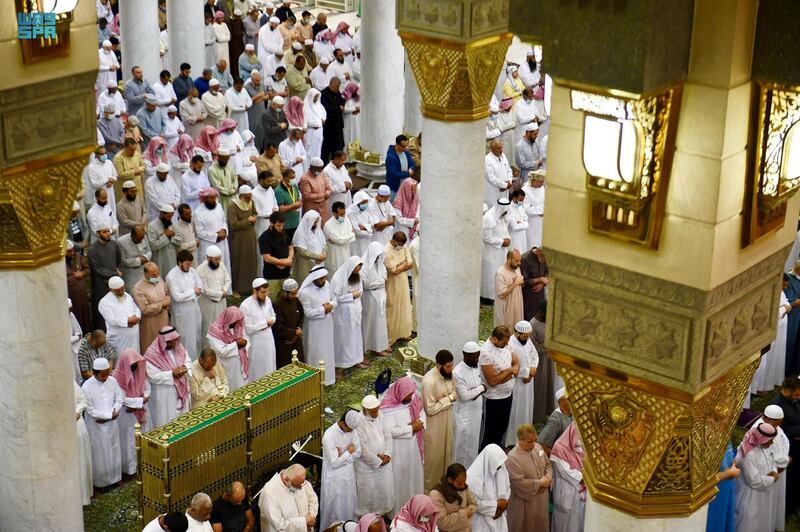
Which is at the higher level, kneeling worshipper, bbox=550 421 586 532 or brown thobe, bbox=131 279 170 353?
brown thobe, bbox=131 279 170 353

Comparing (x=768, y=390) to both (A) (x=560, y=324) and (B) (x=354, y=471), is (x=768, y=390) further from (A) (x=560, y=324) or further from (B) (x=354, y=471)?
(A) (x=560, y=324)

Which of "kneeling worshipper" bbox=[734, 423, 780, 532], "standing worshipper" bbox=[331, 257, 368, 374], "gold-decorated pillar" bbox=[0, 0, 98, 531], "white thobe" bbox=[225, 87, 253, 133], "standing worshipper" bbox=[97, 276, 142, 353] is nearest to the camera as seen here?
"gold-decorated pillar" bbox=[0, 0, 98, 531]

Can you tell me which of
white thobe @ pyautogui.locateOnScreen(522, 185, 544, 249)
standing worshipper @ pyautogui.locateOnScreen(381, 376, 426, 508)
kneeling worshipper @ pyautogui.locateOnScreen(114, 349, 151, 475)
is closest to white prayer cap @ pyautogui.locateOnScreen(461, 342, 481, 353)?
standing worshipper @ pyautogui.locateOnScreen(381, 376, 426, 508)

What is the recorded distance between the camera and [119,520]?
33.6ft

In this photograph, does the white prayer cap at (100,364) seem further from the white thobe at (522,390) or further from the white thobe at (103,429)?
the white thobe at (522,390)

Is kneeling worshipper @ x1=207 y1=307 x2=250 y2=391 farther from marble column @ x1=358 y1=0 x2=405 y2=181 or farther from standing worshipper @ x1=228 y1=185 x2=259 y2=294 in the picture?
marble column @ x1=358 y1=0 x2=405 y2=181

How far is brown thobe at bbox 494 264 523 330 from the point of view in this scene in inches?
486

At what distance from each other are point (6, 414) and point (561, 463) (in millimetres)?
4022

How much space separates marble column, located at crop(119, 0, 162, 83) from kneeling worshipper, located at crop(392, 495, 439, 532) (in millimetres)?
10306

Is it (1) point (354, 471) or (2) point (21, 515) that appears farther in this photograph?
(1) point (354, 471)

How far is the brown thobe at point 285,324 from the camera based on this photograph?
39.3 feet

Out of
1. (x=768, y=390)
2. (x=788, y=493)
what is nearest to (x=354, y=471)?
(x=788, y=493)

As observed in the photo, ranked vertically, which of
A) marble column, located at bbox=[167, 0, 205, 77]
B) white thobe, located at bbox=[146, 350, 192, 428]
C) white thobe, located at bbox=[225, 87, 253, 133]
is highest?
marble column, located at bbox=[167, 0, 205, 77]

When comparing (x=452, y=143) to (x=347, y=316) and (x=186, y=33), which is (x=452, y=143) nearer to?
(x=347, y=316)
